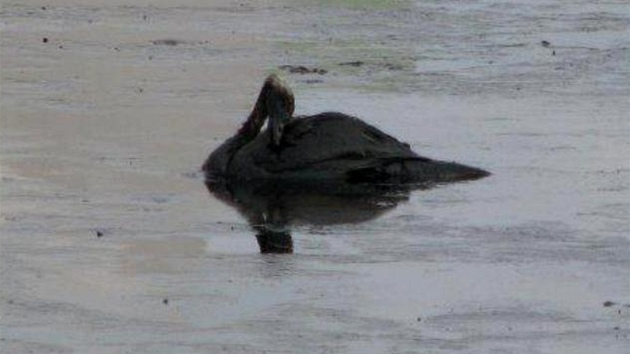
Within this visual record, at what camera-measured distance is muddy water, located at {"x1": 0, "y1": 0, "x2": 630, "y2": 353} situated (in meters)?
11.4

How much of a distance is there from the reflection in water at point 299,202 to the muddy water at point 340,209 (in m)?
0.11

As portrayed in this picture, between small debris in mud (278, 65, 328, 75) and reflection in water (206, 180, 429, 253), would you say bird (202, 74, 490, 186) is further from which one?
small debris in mud (278, 65, 328, 75)

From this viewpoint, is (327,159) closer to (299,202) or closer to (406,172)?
(406,172)

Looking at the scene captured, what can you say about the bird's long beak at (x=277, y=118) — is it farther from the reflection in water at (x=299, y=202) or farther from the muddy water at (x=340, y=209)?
the muddy water at (x=340, y=209)

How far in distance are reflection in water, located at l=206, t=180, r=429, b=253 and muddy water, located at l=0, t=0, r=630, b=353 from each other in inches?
4.3

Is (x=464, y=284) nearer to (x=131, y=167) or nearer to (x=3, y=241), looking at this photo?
(x=3, y=241)

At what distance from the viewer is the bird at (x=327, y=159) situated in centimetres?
1614

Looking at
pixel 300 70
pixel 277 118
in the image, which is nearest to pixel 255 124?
pixel 277 118

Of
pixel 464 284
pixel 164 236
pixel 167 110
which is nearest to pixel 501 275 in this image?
pixel 464 284

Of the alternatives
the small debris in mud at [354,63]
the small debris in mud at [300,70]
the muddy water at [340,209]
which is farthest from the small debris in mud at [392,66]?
the small debris in mud at [300,70]

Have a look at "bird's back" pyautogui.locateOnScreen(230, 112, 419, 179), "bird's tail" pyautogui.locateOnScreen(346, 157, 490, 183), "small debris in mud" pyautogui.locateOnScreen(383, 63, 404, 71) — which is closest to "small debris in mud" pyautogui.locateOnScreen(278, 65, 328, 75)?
"small debris in mud" pyautogui.locateOnScreen(383, 63, 404, 71)

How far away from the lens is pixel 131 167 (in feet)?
54.8

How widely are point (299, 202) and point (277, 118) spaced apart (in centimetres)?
119

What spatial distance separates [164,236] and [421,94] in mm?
7229
